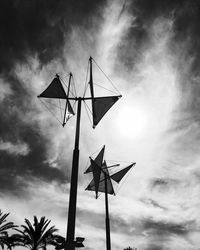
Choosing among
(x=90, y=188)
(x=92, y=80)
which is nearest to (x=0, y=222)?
(x=90, y=188)

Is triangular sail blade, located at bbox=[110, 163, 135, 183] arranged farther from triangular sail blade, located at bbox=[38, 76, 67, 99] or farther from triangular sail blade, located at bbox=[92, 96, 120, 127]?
triangular sail blade, located at bbox=[38, 76, 67, 99]

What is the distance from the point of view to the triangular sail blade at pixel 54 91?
11.7 m

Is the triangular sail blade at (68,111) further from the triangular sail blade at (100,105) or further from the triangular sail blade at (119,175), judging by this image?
the triangular sail blade at (119,175)

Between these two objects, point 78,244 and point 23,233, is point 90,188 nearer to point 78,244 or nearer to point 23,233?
point 23,233

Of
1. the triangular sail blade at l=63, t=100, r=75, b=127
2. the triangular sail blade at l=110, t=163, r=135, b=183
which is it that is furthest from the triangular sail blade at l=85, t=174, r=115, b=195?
the triangular sail blade at l=63, t=100, r=75, b=127

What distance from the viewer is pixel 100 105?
11820mm

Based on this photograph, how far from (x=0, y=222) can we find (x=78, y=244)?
78.2ft

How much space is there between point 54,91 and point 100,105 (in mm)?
2497

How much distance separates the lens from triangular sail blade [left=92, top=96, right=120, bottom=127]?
11.3 m

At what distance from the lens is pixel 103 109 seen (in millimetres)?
11945

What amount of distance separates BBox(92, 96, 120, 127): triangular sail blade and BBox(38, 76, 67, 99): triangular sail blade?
1.61m

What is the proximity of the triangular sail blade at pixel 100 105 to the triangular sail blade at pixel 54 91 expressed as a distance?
1.61 meters

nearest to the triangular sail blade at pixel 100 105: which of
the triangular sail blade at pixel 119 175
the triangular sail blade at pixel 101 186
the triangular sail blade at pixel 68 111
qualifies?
the triangular sail blade at pixel 68 111

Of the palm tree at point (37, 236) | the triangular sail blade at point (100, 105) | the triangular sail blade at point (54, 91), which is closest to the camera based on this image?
the triangular sail blade at point (100, 105)
